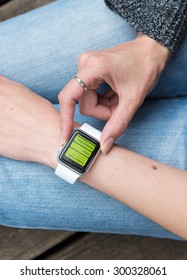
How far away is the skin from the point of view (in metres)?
0.68

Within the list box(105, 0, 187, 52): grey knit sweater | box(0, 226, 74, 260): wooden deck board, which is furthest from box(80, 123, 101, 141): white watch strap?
box(0, 226, 74, 260): wooden deck board

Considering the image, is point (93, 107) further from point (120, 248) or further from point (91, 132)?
point (120, 248)

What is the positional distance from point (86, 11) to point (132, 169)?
14.6 inches

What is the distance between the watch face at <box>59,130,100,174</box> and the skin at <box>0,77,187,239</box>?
0.03 meters

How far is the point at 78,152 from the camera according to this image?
27.1 inches

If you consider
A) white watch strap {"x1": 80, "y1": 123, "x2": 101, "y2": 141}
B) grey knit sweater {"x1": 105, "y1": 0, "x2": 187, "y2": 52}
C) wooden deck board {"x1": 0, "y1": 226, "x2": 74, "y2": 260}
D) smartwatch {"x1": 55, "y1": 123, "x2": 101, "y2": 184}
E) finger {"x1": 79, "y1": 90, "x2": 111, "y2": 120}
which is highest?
grey knit sweater {"x1": 105, "y1": 0, "x2": 187, "y2": 52}

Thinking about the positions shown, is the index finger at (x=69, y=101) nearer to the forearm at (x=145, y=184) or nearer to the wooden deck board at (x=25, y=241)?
the forearm at (x=145, y=184)

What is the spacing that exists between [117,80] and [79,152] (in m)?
0.15

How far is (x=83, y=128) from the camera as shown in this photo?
708mm

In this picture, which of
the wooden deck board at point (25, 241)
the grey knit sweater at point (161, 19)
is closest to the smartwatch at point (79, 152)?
the grey knit sweater at point (161, 19)

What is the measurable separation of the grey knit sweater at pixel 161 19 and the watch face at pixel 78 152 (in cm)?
24

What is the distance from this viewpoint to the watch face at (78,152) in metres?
0.69

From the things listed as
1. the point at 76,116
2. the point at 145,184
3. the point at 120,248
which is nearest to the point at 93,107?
the point at 76,116

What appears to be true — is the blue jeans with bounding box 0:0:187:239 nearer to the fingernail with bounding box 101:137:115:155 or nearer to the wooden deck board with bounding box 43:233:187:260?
the fingernail with bounding box 101:137:115:155
